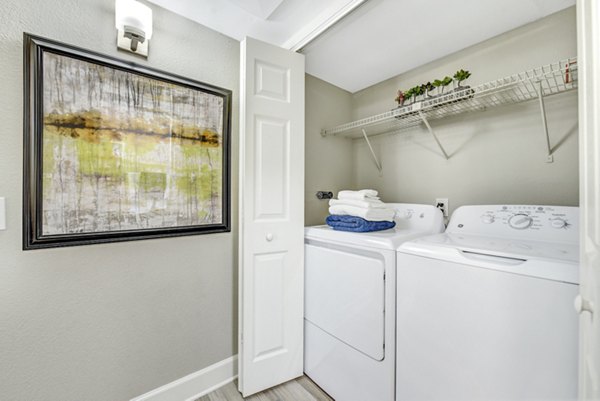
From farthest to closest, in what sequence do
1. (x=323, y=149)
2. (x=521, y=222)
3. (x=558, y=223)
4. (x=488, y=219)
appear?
(x=323, y=149) → (x=488, y=219) → (x=521, y=222) → (x=558, y=223)

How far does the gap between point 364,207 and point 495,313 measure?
785 millimetres

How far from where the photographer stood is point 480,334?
0.95m

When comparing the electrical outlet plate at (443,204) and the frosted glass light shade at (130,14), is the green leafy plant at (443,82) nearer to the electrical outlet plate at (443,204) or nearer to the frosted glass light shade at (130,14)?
the electrical outlet plate at (443,204)

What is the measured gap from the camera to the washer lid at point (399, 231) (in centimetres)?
131

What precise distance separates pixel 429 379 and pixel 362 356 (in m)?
0.36

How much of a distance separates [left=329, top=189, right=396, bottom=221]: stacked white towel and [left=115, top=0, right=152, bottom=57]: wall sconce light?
4.62ft

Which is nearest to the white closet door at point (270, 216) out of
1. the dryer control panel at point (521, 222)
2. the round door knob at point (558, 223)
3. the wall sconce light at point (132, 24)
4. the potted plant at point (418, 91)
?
the wall sconce light at point (132, 24)

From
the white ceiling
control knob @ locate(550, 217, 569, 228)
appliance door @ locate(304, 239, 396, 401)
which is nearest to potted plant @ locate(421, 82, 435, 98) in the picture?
the white ceiling

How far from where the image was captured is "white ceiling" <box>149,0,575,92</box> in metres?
1.39

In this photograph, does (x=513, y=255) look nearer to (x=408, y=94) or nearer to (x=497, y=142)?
(x=497, y=142)

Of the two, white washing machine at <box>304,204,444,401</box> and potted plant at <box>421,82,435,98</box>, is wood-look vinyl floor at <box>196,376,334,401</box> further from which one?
potted plant at <box>421,82,435,98</box>

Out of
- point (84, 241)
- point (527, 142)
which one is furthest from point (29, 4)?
point (527, 142)


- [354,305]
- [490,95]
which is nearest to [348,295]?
[354,305]

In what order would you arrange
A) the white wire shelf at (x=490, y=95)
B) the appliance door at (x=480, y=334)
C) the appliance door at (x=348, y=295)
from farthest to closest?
1. the appliance door at (x=348, y=295)
2. the white wire shelf at (x=490, y=95)
3. the appliance door at (x=480, y=334)
